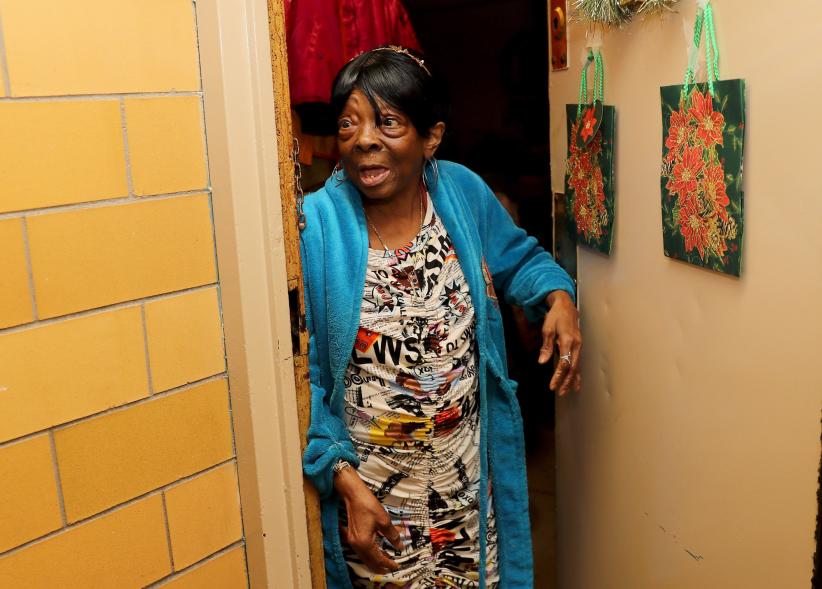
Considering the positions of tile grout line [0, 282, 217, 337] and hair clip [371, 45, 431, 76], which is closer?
tile grout line [0, 282, 217, 337]

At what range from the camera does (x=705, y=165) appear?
4.13 ft

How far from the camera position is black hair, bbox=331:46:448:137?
145 cm

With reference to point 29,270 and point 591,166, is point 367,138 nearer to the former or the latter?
point 591,166

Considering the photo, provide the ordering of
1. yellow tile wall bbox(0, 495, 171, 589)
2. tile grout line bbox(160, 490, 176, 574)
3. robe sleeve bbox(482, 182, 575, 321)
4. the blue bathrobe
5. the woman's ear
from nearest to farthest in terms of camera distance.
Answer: yellow tile wall bbox(0, 495, 171, 589)
tile grout line bbox(160, 490, 176, 574)
the blue bathrobe
the woman's ear
robe sleeve bbox(482, 182, 575, 321)

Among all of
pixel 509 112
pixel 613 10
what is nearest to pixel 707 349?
pixel 613 10

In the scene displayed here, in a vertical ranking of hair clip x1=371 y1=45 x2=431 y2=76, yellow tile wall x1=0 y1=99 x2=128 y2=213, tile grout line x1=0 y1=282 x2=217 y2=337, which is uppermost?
hair clip x1=371 y1=45 x2=431 y2=76

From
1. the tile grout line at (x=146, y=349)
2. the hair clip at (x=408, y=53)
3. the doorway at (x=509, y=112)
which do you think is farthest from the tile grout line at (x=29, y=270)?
the doorway at (x=509, y=112)

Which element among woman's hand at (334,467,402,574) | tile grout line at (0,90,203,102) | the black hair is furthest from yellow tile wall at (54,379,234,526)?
the black hair

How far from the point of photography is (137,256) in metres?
1.09

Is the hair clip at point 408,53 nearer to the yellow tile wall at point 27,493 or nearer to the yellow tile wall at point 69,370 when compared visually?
the yellow tile wall at point 69,370

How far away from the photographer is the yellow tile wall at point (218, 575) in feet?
4.01

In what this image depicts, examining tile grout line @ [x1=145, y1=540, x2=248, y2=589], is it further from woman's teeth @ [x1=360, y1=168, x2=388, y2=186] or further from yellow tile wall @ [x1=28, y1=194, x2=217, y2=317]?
woman's teeth @ [x1=360, y1=168, x2=388, y2=186]

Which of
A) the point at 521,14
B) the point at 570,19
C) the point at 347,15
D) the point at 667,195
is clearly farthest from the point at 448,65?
the point at 667,195

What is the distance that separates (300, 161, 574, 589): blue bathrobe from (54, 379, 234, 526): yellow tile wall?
168mm
